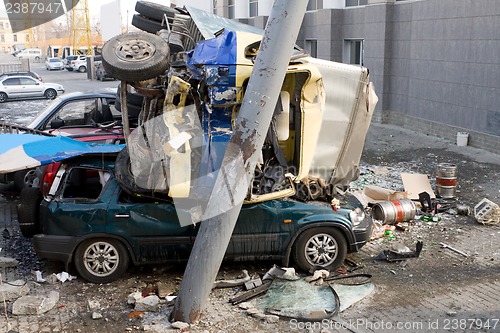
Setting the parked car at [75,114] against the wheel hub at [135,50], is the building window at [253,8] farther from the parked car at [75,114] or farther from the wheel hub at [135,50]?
the wheel hub at [135,50]

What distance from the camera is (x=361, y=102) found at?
8484 millimetres

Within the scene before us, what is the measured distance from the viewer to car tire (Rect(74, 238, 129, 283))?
668cm

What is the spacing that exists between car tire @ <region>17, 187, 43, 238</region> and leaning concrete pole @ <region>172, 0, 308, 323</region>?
2344 mm

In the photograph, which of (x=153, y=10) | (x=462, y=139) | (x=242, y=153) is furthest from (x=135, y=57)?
(x=462, y=139)

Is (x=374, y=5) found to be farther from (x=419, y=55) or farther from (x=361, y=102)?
(x=361, y=102)

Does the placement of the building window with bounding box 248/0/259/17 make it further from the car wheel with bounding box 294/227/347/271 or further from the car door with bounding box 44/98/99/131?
the car wheel with bounding box 294/227/347/271

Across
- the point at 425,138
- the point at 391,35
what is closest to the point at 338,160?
the point at 425,138

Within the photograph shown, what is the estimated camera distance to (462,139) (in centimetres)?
1455

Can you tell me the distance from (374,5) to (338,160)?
35.8 ft

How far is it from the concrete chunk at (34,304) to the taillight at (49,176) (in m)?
1.49

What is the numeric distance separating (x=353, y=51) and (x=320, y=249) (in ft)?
46.7

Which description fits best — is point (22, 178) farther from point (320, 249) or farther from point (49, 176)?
point (320, 249)

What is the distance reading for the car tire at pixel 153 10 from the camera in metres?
10.9

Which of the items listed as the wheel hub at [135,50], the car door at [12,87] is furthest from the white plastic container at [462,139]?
the car door at [12,87]
